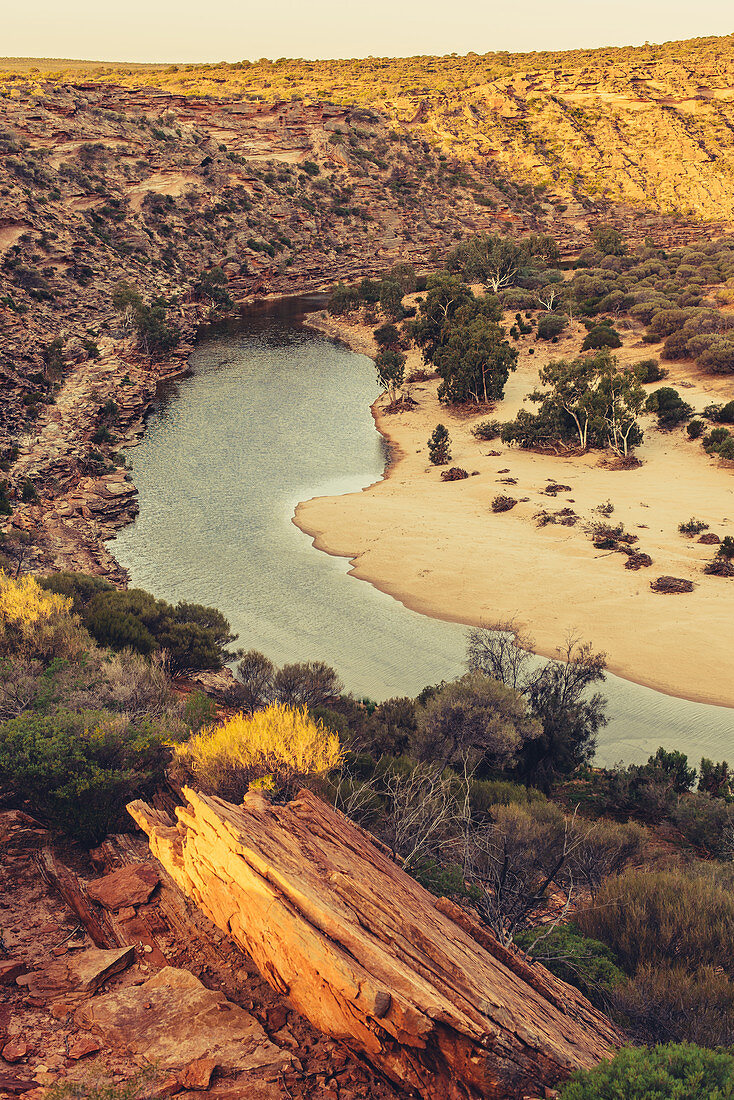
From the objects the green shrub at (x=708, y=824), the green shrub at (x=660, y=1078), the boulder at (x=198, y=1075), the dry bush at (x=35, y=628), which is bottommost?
the green shrub at (x=708, y=824)

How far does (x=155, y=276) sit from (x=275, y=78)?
95.7 metres

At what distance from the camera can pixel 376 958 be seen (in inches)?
273

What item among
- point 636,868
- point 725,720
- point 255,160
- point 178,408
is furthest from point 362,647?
point 255,160

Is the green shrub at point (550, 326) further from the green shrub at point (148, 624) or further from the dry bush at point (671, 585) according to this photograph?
the green shrub at point (148, 624)

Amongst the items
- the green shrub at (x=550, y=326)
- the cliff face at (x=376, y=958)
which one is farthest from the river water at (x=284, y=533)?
the green shrub at (x=550, y=326)

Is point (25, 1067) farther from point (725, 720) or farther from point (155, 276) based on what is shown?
point (155, 276)

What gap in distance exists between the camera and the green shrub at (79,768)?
11.0 meters

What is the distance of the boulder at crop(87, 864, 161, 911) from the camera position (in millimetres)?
9094

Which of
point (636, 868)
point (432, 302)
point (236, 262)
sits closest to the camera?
point (636, 868)

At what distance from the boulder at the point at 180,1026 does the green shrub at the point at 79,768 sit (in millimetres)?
3733

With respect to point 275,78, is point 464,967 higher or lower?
lower

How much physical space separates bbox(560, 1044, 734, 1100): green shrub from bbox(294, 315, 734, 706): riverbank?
1633cm

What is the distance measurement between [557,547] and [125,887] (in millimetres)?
24400

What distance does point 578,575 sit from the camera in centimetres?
2783
